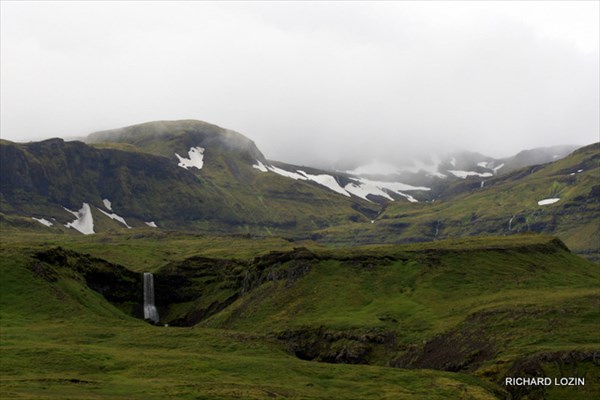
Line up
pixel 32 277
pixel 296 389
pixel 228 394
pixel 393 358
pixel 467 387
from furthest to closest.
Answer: pixel 32 277, pixel 393 358, pixel 467 387, pixel 296 389, pixel 228 394

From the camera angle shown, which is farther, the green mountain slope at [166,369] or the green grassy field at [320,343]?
the green grassy field at [320,343]

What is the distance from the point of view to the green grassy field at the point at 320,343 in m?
112

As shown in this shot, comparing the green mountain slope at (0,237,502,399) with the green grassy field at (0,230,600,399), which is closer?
the green mountain slope at (0,237,502,399)

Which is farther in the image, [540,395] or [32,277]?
[32,277]

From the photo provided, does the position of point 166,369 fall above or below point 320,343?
above

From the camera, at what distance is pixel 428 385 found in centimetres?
11906

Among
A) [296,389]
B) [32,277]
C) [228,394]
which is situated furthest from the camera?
[32,277]

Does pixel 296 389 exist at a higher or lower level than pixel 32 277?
lower

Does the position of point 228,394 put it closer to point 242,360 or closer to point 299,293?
point 242,360

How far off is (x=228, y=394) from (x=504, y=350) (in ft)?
200

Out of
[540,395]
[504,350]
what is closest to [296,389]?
[540,395]

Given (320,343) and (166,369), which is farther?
(320,343)

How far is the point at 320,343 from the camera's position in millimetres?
165875

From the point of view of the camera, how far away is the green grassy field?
11175 centimetres
